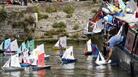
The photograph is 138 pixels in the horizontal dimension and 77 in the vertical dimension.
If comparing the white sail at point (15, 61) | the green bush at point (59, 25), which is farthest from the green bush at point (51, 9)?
the white sail at point (15, 61)

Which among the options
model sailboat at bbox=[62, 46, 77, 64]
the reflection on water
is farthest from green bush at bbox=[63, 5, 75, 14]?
the reflection on water

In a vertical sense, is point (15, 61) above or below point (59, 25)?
above

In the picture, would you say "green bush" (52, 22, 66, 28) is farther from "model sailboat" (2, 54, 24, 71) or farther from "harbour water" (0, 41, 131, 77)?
"model sailboat" (2, 54, 24, 71)

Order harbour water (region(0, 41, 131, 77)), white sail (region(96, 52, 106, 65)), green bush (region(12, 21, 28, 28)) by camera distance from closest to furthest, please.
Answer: harbour water (region(0, 41, 131, 77)) → white sail (region(96, 52, 106, 65)) → green bush (region(12, 21, 28, 28))

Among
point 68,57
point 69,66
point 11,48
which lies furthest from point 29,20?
point 69,66

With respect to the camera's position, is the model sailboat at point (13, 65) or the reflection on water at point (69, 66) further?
the reflection on water at point (69, 66)

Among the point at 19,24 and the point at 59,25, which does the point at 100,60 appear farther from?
the point at 19,24

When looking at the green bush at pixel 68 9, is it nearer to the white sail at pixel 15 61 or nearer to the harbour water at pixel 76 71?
the harbour water at pixel 76 71

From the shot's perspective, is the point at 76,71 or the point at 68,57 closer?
the point at 76,71

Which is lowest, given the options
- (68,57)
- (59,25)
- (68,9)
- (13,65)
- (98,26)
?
(59,25)

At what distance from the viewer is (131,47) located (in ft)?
85.2

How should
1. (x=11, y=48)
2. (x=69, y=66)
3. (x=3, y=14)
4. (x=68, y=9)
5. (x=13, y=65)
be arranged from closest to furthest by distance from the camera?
(x=13, y=65)
(x=69, y=66)
(x=11, y=48)
(x=3, y=14)
(x=68, y=9)

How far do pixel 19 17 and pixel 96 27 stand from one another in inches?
525

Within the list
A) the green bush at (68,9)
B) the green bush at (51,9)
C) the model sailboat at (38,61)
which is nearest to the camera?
the model sailboat at (38,61)
